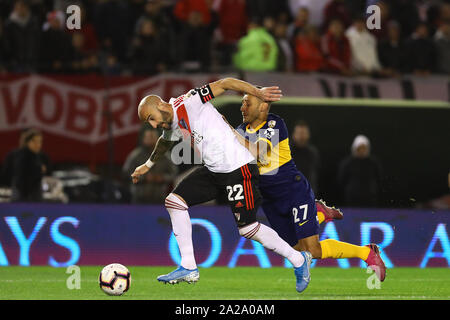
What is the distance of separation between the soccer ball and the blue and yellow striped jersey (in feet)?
5.66

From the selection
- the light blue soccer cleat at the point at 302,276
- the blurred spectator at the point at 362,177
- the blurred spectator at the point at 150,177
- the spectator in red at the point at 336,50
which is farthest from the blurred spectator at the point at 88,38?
the light blue soccer cleat at the point at 302,276

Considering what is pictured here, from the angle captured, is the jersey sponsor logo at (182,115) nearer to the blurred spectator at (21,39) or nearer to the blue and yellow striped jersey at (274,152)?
the blue and yellow striped jersey at (274,152)

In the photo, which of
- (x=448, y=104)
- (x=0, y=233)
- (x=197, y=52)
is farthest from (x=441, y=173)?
(x=0, y=233)

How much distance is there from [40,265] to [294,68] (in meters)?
6.70

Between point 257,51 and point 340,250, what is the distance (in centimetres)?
828

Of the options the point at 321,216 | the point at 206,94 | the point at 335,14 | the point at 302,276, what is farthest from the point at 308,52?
the point at 302,276

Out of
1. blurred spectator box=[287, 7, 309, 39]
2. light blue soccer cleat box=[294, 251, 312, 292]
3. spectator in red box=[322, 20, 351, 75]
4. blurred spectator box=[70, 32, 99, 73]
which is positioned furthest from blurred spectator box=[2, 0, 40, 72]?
light blue soccer cleat box=[294, 251, 312, 292]

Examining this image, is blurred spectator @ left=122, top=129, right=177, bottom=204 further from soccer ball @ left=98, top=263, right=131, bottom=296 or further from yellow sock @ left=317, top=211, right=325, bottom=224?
soccer ball @ left=98, top=263, right=131, bottom=296

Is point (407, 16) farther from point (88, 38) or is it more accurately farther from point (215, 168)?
point (215, 168)

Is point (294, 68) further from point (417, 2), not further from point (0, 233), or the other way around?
point (0, 233)

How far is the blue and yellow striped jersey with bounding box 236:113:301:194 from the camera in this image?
998cm

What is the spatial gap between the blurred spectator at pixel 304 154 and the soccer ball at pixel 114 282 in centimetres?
611

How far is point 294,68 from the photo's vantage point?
1816cm

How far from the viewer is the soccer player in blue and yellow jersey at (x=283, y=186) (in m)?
9.97
